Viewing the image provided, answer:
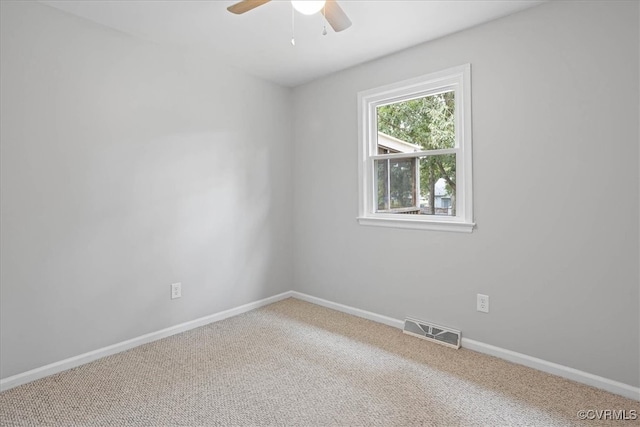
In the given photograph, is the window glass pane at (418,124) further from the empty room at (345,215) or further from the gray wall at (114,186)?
the gray wall at (114,186)

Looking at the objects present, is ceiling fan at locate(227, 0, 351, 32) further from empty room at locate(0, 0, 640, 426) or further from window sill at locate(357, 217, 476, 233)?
window sill at locate(357, 217, 476, 233)

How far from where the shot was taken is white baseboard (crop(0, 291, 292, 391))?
84.9 inches

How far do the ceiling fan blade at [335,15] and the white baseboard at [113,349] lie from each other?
260 centimetres

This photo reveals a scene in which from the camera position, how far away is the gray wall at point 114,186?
217cm

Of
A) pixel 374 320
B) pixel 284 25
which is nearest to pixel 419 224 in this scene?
pixel 374 320

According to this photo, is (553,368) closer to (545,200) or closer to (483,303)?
(483,303)

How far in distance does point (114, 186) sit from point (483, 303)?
2848 mm

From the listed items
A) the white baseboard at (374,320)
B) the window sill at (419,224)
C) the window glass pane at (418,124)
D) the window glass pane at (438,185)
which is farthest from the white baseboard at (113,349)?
the window glass pane at (418,124)

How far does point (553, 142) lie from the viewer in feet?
7.26

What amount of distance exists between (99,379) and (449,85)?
3.21 meters

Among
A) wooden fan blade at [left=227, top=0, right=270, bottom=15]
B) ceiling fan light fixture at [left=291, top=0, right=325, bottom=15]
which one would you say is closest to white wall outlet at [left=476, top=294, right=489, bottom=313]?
ceiling fan light fixture at [left=291, top=0, right=325, bottom=15]

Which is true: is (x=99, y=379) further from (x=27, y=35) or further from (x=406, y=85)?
(x=406, y=85)

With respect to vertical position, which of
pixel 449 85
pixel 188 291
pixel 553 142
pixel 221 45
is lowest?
pixel 188 291

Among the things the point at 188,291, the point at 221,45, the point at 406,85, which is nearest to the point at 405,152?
the point at 406,85
